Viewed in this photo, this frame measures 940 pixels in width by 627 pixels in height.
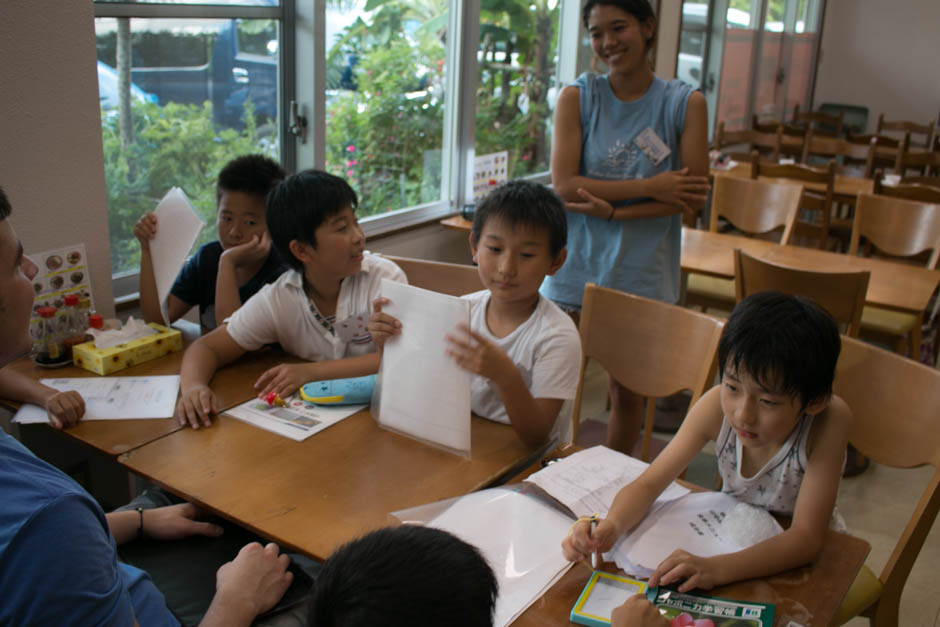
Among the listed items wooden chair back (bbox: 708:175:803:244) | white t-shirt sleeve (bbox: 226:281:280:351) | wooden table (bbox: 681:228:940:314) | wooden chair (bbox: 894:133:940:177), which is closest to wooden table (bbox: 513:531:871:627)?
white t-shirt sleeve (bbox: 226:281:280:351)

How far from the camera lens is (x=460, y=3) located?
3.75 meters

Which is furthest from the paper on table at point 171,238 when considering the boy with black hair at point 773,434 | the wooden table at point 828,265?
the wooden table at point 828,265

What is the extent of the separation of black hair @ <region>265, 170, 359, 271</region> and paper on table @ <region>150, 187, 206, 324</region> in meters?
0.19

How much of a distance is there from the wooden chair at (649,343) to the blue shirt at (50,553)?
1.12 metres

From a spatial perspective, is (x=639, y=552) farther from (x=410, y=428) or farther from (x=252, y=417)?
(x=252, y=417)

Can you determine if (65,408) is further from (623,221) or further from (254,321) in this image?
(623,221)

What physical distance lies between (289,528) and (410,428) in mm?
344

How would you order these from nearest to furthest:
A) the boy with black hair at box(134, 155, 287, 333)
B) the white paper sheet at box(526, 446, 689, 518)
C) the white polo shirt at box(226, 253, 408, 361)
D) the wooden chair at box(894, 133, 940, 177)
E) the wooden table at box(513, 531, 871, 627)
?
the wooden table at box(513, 531, 871, 627)
the white paper sheet at box(526, 446, 689, 518)
the white polo shirt at box(226, 253, 408, 361)
the boy with black hair at box(134, 155, 287, 333)
the wooden chair at box(894, 133, 940, 177)

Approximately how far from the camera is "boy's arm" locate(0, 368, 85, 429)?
1.51 meters

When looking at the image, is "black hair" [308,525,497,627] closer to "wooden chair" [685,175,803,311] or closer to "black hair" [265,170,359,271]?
"black hair" [265,170,359,271]

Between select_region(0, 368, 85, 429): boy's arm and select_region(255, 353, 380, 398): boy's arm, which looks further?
select_region(255, 353, 380, 398): boy's arm

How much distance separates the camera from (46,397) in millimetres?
1562

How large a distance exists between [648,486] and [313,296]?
999 millimetres

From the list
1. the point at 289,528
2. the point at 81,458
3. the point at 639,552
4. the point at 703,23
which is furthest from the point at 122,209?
the point at 703,23
